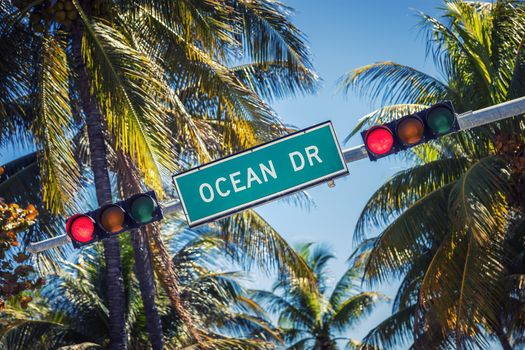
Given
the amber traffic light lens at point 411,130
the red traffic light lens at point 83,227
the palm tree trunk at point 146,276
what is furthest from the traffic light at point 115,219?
the palm tree trunk at point 146,276

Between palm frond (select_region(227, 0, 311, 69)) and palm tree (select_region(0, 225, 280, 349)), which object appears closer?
palm frond (select_region(227, 0, 311, 69))

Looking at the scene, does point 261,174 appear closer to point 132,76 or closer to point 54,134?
point 132,76

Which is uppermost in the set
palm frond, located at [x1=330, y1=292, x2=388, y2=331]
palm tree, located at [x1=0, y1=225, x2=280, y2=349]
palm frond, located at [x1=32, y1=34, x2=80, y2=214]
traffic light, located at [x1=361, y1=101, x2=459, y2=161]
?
palm frond, located at [x1=32, y1=34, x2=80, y2=214]

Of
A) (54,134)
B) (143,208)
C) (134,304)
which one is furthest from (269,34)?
(134,304)

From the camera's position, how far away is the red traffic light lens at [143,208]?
8.38 meters

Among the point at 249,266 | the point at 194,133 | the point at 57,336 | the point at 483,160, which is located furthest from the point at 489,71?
the point at 57,336

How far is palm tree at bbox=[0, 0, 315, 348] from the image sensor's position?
11953 mm

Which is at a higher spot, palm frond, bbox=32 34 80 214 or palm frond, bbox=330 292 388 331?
palm frond, bbox=32 34 80 214

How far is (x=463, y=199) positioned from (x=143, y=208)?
767 centimetres

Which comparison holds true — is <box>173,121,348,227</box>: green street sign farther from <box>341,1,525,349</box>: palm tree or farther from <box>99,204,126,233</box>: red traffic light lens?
<box>341,1,525,349</box>: palm tree

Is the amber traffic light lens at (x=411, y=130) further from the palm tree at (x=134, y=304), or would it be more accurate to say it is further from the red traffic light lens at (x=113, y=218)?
the palm tree at (x=134, y=304)

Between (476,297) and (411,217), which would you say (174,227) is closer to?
(411,217)

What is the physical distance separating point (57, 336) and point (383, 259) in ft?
24.7

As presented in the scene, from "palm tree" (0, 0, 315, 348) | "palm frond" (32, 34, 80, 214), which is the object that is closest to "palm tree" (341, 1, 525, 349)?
"palm tree" (0, 0, 315, 348)
